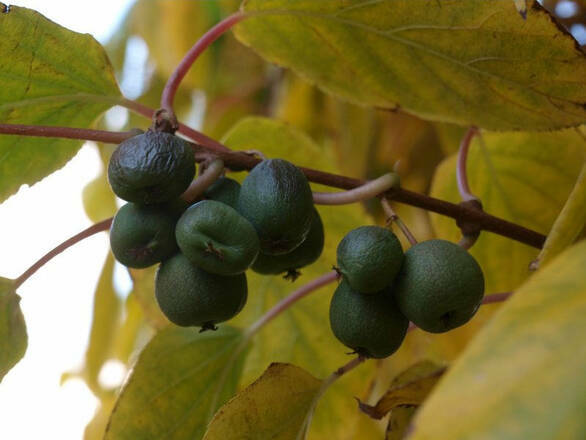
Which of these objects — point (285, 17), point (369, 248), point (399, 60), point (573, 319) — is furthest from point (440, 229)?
point (573, 319)

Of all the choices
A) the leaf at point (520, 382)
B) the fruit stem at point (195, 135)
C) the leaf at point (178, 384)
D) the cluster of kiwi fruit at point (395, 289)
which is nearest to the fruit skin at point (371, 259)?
the cluster of kiwi fruit at point (395, 289)

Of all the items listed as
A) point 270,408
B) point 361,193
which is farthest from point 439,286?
point 270,408

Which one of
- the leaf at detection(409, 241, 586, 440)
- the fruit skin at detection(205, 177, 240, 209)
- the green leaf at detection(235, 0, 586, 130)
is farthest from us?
the green leaf at detection(235, 0, 586, 130)

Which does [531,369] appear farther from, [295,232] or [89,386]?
[89,386]

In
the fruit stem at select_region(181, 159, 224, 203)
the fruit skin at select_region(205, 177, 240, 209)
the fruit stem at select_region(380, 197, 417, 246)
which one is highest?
the fruit stem at select_region(181, 159, 224, 203)

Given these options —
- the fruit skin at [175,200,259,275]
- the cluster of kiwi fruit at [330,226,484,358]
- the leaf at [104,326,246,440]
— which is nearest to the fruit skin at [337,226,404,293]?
the cluster of kiwi fruit at [330,226,484,358]

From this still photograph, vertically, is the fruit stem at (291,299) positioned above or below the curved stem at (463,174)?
below

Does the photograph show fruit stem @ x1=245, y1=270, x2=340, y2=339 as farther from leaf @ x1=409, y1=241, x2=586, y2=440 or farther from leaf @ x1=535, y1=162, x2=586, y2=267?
leaf @ x1=409, y1=241, x2=586, y2=440

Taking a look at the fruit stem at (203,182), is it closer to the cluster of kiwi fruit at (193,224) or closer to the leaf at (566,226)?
the cluster of kiwi fruit at (193,224)
